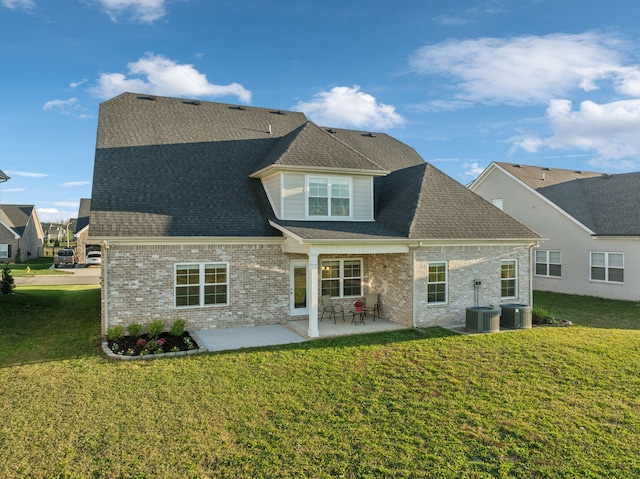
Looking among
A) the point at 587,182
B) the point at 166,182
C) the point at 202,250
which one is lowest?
the point at 202,250

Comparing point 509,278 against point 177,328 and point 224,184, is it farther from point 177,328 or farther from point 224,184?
point 177,328

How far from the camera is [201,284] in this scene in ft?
42.4

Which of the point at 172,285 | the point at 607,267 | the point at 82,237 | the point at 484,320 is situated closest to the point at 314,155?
the point at 172,285

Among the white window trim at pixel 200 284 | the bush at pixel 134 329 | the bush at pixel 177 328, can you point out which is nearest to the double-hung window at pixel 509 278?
the white window trim at pixel 200 284

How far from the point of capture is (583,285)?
21.2m

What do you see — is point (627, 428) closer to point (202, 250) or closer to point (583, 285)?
→ point (202, 250)

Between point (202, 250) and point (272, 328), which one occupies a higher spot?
point (202, 250)

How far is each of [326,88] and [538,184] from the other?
14404 mm

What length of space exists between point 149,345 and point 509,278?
12.4 m

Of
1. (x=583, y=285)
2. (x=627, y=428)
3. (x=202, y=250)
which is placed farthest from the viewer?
(x=583, y=285)

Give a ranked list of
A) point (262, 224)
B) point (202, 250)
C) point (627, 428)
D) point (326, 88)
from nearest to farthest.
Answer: point (627, 428)
point (202, 250)
point (262, 224)
point (326, 88)

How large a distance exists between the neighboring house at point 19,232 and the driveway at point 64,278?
14334 mm

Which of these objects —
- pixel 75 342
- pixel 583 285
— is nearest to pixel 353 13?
pixel 75 342

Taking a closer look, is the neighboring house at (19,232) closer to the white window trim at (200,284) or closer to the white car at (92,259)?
the white car at (92,259)
